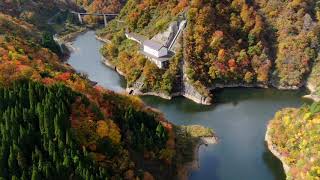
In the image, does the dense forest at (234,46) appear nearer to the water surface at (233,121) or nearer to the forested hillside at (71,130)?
the water surface at (233,121)

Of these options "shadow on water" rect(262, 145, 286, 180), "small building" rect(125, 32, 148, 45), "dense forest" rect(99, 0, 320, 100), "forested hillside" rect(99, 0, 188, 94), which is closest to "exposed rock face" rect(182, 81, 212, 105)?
"dense forest" rect(99, 0, 320, 100)

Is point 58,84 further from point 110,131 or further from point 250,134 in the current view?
point 250,134

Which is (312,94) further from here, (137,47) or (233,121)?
(137,47)

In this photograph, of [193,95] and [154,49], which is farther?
[154,49]

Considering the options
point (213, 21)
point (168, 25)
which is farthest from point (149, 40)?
point (213, 21)

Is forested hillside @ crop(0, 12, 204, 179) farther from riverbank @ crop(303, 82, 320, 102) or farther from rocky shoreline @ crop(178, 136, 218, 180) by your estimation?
riverbank @ crop(303, 82, 320, 102)

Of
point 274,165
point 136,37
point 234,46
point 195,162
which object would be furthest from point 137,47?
point 274,165
